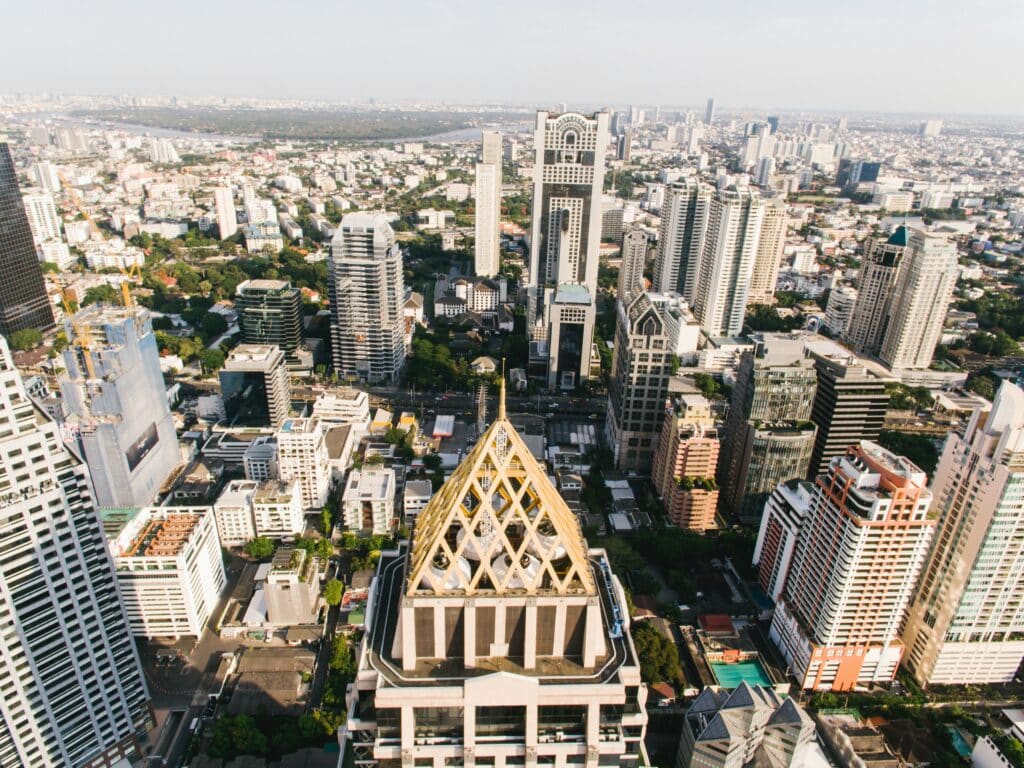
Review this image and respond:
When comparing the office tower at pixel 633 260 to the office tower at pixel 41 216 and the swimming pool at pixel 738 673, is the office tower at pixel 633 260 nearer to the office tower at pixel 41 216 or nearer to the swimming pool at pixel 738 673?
the swimming pool at pixel 738 673

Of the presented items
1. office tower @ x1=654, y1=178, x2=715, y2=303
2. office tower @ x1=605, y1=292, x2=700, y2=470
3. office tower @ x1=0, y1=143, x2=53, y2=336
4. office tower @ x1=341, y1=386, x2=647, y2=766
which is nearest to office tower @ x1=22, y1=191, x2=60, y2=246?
office tower @ x1=0, y1=143, x2=53, y2=336

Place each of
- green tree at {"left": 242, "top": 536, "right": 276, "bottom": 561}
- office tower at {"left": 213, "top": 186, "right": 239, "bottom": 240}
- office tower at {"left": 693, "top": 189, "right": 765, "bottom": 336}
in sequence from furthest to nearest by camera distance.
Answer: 1. office tower at {"left": 213, "top": 186, "right": 239, "bottom": 240}
2. office tower at {"left": 693, "top": 189, "right": 765, "bottom": 336}
3. green tree at {"left": 242, "top": 536, "right": 276, "bottom": 561}

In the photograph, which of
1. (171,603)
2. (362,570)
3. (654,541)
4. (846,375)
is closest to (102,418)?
(171,603)

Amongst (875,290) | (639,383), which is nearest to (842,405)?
(639,383)

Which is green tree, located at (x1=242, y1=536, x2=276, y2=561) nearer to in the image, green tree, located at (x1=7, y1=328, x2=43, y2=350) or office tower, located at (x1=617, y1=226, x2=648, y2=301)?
green tree, located at (x1=7, y1=328, x2=43, y2=350)

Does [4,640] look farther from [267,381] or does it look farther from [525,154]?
[525,154]
